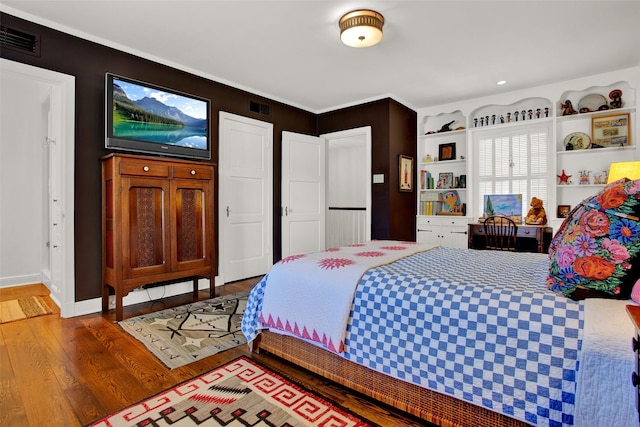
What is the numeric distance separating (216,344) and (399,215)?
322 centimetres

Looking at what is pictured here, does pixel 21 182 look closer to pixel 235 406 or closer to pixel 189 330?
pixel 189 330

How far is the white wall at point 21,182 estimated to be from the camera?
3.93 metres

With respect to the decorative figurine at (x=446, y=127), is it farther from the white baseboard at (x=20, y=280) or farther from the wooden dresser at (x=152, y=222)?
the white baseboard at (x=20, y=280)

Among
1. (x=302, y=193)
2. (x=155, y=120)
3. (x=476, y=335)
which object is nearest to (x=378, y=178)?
(x=302, y=193)

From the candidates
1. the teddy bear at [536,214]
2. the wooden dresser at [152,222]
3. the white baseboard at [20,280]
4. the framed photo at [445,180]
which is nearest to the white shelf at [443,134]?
the framed photo at [445,180]

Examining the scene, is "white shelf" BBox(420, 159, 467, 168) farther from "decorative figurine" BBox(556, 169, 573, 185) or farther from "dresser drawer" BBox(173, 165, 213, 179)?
"dresser drawer" BBox(173, 165, 213, 179)

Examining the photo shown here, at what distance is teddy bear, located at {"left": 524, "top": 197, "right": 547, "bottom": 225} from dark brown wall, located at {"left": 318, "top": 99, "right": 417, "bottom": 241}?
157cm

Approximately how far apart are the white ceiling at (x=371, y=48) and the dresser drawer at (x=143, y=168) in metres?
1.15

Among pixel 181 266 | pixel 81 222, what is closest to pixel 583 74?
pixel 181 266

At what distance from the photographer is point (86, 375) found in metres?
1.89

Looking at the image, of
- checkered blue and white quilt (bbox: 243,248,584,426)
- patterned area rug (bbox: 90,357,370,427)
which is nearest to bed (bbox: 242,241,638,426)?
checkered blue and white quilt (bbox: 243,248,584,426)

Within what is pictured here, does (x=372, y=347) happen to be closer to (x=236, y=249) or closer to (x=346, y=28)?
(x=346, y=28)

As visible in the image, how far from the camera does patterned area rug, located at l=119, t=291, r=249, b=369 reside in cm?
218

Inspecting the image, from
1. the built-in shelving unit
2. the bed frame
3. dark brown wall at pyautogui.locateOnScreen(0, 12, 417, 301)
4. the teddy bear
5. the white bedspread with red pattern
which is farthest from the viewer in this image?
the teddy bear
